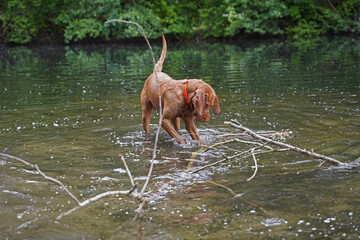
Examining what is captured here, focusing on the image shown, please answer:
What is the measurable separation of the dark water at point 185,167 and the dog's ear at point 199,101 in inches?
23.2

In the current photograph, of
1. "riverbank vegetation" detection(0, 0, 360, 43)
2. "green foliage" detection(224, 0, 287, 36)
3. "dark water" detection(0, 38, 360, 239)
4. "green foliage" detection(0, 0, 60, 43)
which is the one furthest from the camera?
"green foliage" detection(0, 0, 60, 43)

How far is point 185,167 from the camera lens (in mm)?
5402

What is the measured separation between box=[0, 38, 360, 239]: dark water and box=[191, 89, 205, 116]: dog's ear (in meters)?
0.59

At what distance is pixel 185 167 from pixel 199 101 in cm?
101

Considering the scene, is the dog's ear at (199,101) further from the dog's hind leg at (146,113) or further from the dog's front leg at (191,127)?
the dog's hind leg at (146,113)

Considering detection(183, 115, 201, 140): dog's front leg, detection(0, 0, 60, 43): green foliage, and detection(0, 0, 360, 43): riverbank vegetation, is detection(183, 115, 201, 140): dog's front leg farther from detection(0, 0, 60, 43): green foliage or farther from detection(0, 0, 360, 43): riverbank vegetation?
detection(0, 0, 60, 43): green foliage

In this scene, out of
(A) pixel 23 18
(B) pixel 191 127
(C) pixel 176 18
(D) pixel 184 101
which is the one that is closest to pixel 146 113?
(B) pixel 191 127

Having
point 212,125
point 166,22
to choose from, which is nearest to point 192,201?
point 212,125

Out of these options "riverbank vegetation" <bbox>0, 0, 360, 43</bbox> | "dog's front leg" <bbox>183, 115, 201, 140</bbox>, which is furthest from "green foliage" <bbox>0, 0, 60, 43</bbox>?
"dog's front leg" <bbox>183, 115, 201, 140</bbox>

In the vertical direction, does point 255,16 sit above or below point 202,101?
above

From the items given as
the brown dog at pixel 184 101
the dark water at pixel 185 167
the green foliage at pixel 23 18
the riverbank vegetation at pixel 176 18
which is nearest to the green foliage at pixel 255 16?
the riverbank vegetation at pixel 176 18

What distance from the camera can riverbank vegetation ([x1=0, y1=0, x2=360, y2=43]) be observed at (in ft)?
92.9

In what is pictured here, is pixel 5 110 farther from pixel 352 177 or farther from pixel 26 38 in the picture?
pixel 26 38

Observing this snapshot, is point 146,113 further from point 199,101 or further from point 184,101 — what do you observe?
point 199,101
